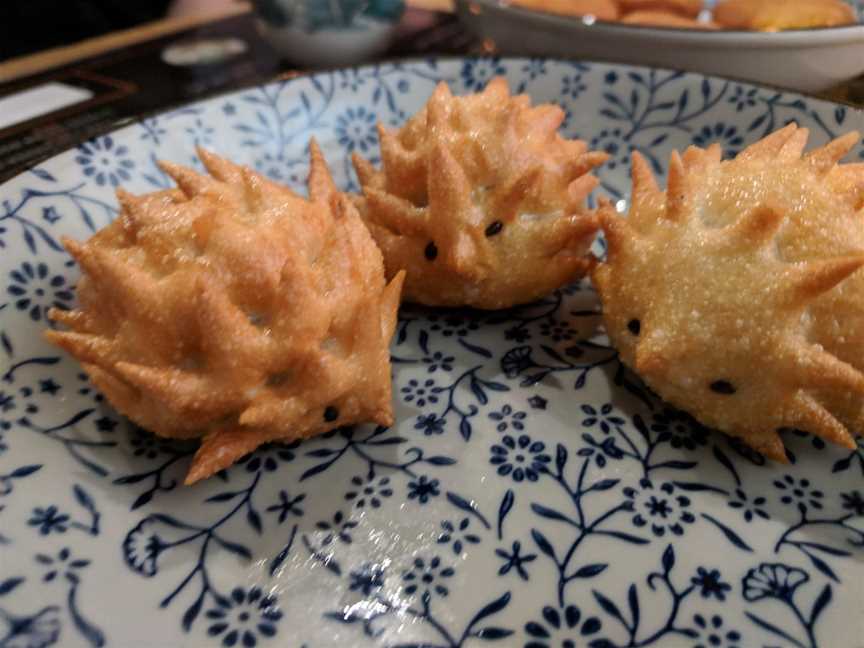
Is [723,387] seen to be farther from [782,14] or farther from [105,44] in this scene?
[105,44]

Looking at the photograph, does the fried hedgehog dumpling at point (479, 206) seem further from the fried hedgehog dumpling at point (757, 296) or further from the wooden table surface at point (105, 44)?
the wooden table surface at point (105, 44)

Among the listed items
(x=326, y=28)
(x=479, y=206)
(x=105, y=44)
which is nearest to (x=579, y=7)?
(x=326, y=28)

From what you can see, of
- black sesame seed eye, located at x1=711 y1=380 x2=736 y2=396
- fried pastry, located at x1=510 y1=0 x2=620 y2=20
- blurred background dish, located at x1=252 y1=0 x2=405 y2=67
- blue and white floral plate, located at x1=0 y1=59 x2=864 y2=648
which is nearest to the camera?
blue and white floral plate, located at x1=0 y1=59 x2=864 y2=648

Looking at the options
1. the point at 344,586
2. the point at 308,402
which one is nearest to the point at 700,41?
the point at 308,402

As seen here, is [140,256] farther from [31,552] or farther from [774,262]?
[774,262]

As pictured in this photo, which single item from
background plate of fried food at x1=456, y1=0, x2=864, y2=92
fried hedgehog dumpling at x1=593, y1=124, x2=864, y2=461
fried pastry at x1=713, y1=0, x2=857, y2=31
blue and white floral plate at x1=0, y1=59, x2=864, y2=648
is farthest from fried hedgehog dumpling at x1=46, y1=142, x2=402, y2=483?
fried pastry at x1=713, y1=0, x2=857, y2=31

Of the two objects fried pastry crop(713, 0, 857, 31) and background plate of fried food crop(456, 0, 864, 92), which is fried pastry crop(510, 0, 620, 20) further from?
fried pastry crop(713, 0, 857, 31)

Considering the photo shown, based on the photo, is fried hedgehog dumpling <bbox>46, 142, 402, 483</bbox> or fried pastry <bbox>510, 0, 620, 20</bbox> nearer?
fried hedgehog dumpling <bbox>46, 142, 402, 483</bbox>

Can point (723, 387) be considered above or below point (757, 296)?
below
